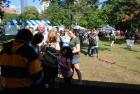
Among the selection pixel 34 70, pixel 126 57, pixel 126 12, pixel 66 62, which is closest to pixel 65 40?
pixel 66 62

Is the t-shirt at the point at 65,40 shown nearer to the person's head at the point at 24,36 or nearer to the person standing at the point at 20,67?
the person's head at the point at 24,36

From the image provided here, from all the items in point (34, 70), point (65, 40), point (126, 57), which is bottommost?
point (126, 57)

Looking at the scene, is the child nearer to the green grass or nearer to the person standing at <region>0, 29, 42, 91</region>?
the person standing at <region>0, 29, 42, 91</region>

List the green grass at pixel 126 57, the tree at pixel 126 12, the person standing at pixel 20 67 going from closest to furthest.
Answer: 1. the person standing at pixel 20 67
2. the green grass at pixel 126 57
3. the tree at pixel 126 12

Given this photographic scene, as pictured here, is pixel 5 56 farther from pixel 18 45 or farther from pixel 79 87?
pixel 79 87

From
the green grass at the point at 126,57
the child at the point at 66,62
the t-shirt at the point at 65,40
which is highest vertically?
the t-shirt at the point at 65,40

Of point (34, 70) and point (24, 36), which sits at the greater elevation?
point (24, 36)

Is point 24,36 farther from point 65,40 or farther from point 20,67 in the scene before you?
point 65,40

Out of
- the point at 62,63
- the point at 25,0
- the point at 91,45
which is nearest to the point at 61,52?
the point at 62,63

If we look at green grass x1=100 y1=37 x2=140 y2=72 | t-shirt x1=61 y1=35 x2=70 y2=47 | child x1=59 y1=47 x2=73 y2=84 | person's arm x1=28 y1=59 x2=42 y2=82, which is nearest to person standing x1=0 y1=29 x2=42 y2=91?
person's arm x1=28 y1=59 x2=42 y2=82

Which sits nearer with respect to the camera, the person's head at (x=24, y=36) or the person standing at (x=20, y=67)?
the person standing at (x=20, y=67)

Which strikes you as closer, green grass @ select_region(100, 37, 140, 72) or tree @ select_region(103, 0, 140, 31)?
green grass @ select_region(100, 37, 140, 72)

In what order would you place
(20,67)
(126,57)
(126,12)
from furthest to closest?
(126,12) < (126,57) < (20,67)

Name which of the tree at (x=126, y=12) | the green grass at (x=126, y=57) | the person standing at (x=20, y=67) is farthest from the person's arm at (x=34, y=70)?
the tree at (x=126, y=12)
